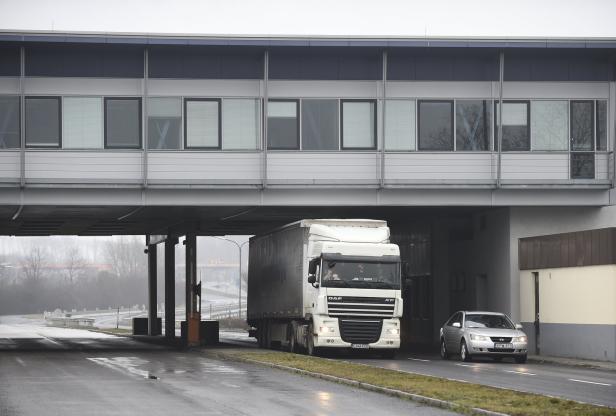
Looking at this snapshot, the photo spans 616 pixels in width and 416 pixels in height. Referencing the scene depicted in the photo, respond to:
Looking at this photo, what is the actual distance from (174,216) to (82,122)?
7.79 m

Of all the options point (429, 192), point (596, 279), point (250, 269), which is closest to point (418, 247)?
point (250, 269)

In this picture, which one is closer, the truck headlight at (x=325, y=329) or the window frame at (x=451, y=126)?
the truck headlight at (x=325, y=329)

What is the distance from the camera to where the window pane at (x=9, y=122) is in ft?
128

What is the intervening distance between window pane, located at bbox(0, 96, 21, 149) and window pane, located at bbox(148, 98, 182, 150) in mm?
4128

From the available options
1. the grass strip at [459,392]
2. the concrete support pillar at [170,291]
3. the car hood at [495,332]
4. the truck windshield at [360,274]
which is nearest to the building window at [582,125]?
the car hood at [495,332]

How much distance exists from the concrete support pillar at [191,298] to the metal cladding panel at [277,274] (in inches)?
84.2

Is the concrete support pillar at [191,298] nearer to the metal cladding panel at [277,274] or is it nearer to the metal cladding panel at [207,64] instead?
the metal cladding panel at [277,274]

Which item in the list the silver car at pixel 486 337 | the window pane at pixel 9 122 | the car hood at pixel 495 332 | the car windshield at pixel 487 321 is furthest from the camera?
the window pane at pixel 9 122

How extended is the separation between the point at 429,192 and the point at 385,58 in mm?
4554

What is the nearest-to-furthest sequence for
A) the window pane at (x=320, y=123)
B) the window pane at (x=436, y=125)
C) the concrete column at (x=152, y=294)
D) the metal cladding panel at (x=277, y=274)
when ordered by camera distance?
the metal cladding panel at (x=277, y=274) < the window pane at (x=320, y=123) < the window pane at (x=436, y=125) < the concrete column at (x=152, y=294)

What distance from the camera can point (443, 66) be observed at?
40.8 meters

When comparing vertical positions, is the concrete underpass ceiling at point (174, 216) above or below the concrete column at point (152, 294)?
above

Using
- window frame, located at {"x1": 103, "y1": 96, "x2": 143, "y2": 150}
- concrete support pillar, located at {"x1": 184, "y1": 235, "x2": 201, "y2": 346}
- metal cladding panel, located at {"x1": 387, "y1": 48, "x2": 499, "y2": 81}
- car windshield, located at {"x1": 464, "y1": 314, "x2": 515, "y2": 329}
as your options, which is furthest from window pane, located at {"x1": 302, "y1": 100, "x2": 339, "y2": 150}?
concrete support pillar, located at {"x1": 184, "y1": 235, "x2": 201, "y2": 346}

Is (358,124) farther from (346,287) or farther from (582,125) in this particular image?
(346,287)
